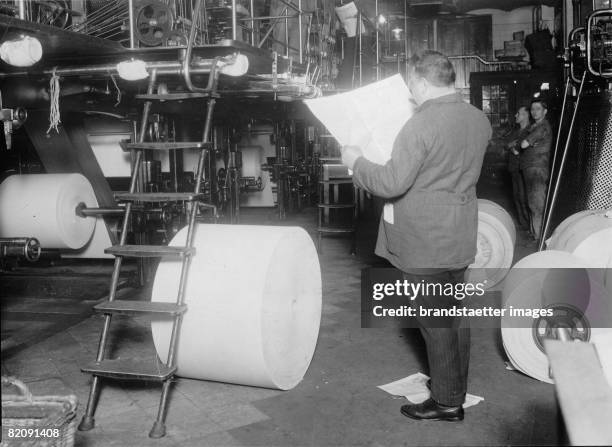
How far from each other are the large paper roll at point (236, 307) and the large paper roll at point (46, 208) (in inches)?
112

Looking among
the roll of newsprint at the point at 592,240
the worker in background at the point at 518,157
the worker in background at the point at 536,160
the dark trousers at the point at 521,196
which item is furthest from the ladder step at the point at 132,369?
the dark trousers at the point at 521,196

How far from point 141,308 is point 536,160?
7.11m

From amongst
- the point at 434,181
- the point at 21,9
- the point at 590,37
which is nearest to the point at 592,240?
the point at 434,181

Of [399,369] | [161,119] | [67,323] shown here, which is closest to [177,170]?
[161,119]

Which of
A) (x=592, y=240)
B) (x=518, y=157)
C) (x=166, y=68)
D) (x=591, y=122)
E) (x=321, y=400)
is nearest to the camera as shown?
(x=321, y=400)

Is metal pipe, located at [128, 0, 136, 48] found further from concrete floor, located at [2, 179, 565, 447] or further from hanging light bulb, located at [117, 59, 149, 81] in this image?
concrete floor, located at [2, 179, 565, 447]

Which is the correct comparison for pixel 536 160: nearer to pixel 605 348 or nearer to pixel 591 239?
pixel 591 239

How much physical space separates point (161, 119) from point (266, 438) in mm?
4212

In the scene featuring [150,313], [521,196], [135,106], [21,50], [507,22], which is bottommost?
[150,313]

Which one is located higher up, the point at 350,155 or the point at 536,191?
the point at 350,155

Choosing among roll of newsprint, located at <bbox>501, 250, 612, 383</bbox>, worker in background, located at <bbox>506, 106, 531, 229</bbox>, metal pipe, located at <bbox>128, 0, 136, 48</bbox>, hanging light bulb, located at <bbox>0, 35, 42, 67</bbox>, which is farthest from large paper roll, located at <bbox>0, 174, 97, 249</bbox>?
worker in background, located at <bbox>506, 106, 531, 229</bbox>

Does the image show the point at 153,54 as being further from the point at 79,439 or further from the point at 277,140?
the point at 277,140

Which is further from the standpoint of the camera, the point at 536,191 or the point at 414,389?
the point at 536,191

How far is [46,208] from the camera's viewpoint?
20.0 ft
